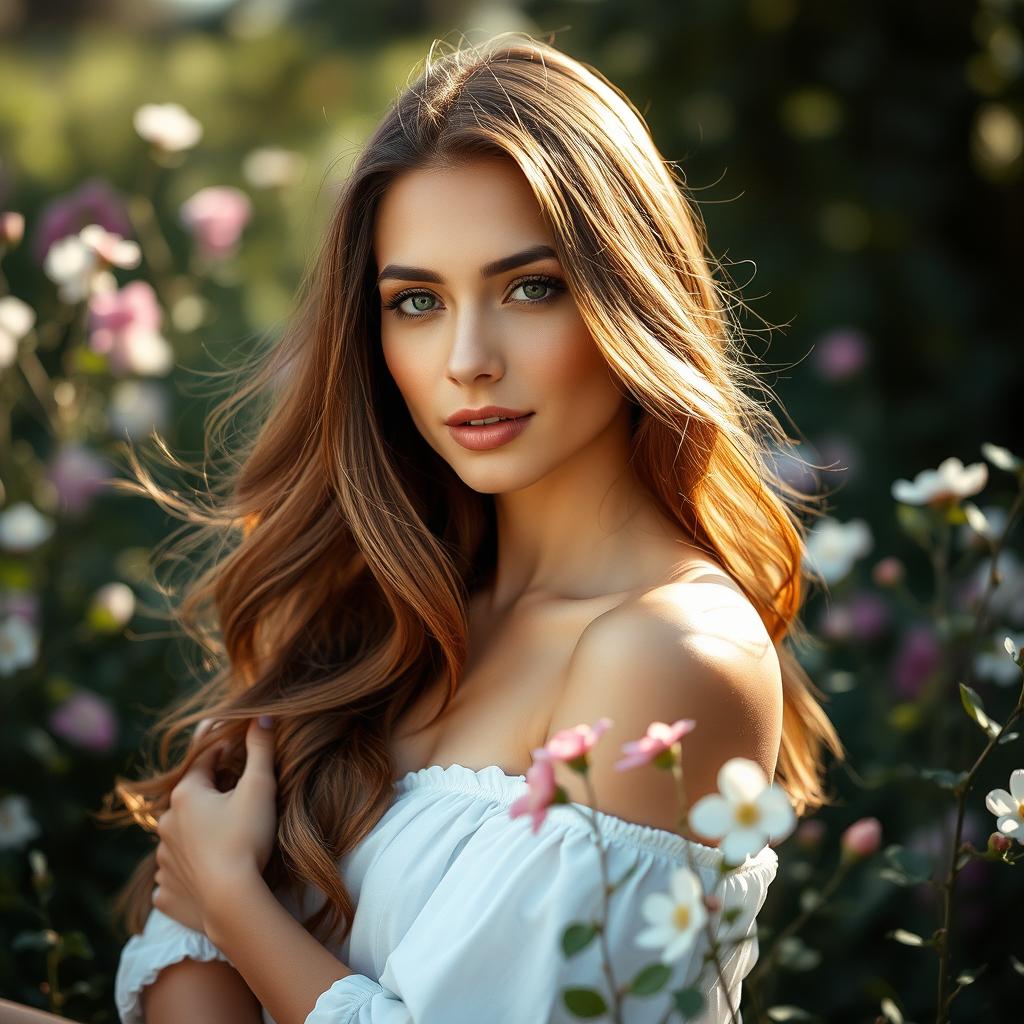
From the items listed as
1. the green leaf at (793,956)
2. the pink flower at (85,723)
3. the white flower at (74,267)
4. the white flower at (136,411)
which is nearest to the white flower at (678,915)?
the green leaf at (793,956)

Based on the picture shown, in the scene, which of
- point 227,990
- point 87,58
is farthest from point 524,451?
point 87,58

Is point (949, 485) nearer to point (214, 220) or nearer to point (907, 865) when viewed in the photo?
point (907, 865)

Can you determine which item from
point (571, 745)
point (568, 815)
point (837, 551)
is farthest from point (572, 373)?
point (837, 551)

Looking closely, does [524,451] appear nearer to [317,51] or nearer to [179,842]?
[179,842]

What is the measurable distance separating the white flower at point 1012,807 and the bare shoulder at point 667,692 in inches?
11.0

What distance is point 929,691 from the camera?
2.41 m

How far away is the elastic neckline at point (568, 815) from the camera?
154 cm

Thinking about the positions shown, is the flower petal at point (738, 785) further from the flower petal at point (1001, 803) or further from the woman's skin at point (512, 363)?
the woman's skin at point (512, 363)

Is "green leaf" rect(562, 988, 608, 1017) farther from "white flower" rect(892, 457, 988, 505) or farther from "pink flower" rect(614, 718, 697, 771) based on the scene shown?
"white flower" rect(892, 457, 988, 505)

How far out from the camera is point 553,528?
2002mm

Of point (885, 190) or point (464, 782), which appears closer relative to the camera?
point (464, 782)

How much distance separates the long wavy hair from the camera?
1.81 metres

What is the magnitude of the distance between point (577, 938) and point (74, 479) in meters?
2.03

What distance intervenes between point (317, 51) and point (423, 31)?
0.59 metres
